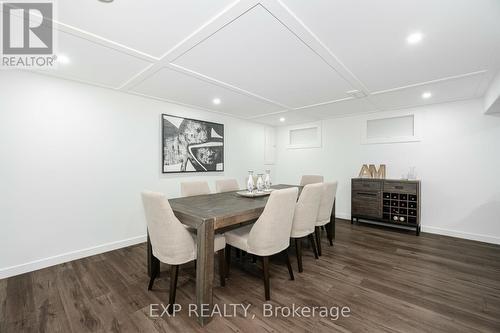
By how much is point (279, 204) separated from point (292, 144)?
407 centimetres

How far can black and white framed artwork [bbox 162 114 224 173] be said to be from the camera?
366cm

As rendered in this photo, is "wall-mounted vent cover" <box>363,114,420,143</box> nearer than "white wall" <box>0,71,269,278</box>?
No

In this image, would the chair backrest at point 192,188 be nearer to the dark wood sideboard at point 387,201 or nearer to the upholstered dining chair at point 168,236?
A: the upholstered dining chair at point 168,236

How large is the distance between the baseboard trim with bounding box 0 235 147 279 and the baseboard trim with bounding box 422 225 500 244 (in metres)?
5.05

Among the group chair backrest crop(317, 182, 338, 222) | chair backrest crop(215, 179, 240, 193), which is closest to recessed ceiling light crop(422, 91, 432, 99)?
chair backrest crop(317, 182, 338, 222)

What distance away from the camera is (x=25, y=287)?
213cm

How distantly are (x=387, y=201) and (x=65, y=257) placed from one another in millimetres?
5170

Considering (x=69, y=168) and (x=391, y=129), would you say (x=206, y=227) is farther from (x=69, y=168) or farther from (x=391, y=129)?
(x=391, y=129)

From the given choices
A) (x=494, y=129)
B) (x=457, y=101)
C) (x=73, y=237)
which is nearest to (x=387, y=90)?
(x=457, y=101)

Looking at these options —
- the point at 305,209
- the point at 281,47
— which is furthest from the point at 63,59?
the point at 305,209

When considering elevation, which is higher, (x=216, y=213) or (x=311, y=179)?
(x=311, y=179)

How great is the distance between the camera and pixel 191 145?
398 cm

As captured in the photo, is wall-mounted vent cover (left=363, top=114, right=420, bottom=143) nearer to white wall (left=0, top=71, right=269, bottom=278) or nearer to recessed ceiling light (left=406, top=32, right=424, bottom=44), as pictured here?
recessed ceiling light (left=406, top=32, right=424, bottom=44)

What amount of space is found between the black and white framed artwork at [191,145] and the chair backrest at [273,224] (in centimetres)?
232
